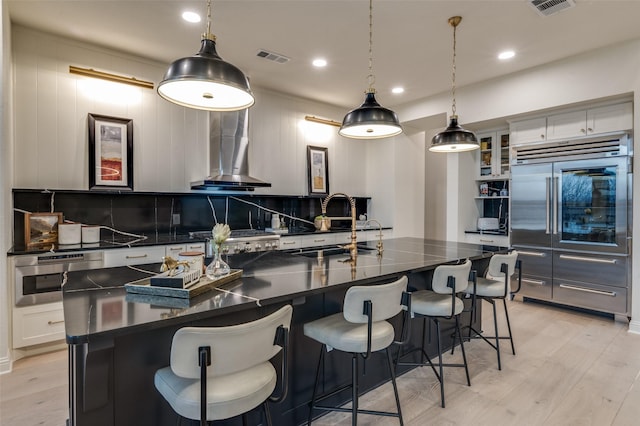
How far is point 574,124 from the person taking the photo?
408cm

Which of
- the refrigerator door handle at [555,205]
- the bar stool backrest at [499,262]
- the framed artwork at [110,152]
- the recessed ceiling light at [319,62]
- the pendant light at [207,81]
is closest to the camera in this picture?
the pendant light at [207,81]

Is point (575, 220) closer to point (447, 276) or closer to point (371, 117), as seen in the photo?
A: point (447, 276)

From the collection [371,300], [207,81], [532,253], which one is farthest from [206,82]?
[532,253]

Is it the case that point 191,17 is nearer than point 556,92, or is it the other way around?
point 191,17

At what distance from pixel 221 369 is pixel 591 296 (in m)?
4.39

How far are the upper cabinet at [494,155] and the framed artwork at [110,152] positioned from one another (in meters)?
4.79

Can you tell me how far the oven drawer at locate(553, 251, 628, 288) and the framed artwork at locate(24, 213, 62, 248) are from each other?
547 centimetres

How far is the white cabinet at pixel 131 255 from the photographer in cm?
323

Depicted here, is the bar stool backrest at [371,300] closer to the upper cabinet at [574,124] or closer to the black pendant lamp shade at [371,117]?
the black pendant lamp shade at [371,117]

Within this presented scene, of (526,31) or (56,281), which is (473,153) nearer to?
(526,31)

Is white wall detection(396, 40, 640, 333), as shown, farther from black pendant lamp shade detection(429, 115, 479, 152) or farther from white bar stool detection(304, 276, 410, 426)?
white bar stool detection(304, 276, 410, 426)

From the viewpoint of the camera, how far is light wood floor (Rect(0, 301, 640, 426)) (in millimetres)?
2113

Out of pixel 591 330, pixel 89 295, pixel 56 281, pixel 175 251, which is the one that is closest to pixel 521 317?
pixel 591 330

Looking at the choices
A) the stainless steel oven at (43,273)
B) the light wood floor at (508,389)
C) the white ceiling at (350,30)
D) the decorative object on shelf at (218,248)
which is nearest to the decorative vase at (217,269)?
the decorative object on shelf at (218,248)
